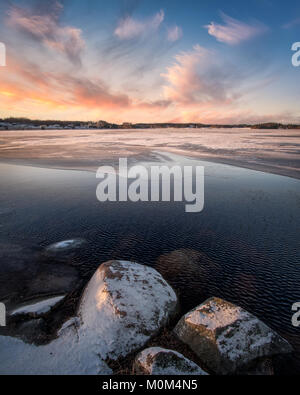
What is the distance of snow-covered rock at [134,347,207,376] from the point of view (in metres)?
2.89

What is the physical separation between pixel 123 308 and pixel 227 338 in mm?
1711

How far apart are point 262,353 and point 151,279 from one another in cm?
216

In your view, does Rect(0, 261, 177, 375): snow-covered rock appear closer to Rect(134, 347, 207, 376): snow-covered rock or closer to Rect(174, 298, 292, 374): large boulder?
Rect(134, 347, 207, 376): snow-covered rock

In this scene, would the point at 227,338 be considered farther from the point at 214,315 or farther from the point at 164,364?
the point at 164,364

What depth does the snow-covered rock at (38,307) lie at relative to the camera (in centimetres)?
387

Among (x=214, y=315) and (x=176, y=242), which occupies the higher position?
(x=176, y=242)

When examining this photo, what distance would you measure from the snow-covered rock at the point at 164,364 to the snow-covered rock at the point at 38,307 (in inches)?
77.4

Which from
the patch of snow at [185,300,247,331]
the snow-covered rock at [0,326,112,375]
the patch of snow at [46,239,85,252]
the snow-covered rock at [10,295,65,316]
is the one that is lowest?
the snow-covered rock at [0,326,112,375]

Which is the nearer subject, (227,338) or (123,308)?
(227,338)

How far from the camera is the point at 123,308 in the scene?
3.73m

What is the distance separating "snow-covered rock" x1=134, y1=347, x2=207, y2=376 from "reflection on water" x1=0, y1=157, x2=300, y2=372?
1.26m

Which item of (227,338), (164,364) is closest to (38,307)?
(164,364)

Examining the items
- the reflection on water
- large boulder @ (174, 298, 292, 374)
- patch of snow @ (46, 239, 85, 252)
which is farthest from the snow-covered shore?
patch of snow @ (46, 239, 85, 252)

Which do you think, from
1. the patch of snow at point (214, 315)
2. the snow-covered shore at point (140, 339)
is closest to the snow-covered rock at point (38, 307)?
the snow-covered shore at point (140, 339)
